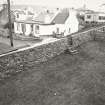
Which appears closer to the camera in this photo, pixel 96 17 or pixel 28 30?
pixel 28 30

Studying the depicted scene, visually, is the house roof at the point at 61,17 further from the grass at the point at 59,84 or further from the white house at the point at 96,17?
the white house at the point at 96,17

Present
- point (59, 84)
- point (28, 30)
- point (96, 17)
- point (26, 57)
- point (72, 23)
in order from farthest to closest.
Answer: point (96, 17) < point (72, 23) < point (28, 30) < point (26, 57) < point (59, 84)

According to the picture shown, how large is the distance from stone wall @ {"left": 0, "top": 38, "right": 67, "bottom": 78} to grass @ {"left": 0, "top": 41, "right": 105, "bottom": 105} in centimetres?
66

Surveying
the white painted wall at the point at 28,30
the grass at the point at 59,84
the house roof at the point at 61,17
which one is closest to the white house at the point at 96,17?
the house roof at the point at 61,17

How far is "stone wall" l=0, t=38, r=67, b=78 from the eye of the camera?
613 inches

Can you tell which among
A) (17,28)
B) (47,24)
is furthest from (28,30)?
(47,24)

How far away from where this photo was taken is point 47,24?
32.8 meters

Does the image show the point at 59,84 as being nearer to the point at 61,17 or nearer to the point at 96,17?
the point at 61,17

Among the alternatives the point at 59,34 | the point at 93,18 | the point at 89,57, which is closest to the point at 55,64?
the point at 89,57

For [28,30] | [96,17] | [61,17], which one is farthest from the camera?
[96,17]

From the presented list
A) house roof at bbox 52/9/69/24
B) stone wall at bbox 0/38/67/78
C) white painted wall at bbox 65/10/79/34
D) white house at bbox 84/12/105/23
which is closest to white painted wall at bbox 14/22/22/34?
house roof at bbox 52/9/69/24

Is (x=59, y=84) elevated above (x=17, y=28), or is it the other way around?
(x=17, y=28)

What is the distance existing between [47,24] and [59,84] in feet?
65.8

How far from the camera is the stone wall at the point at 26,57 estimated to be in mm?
15578
